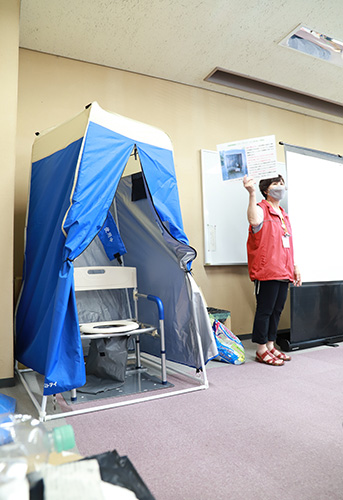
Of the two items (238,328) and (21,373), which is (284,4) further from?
(21,373)

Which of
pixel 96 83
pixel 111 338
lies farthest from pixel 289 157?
pixel 111 338

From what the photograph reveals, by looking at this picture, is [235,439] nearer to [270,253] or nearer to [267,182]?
[270,253]

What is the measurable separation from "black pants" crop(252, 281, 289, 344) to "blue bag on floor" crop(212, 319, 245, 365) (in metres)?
0.17

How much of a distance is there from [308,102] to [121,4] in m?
2.60

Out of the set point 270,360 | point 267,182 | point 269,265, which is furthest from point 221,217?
point 270,360

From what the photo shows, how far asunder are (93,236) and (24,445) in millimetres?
1630

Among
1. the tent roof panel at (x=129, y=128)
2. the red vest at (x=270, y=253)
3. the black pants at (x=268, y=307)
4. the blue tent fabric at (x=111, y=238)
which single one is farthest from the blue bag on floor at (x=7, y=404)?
the red vest at (x=270, y=253)

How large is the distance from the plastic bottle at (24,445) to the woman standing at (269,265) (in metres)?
2.65

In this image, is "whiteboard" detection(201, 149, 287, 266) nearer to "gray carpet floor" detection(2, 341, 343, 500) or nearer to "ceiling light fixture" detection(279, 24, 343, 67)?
"ceiling light fixture" detection(279, 24, 343, 67)

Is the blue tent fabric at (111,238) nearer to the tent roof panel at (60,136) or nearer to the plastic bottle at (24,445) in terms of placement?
the tent roof panel at (60,136)

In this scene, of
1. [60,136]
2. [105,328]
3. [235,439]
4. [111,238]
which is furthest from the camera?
[111,238]

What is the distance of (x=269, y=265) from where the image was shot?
3139 millimetres

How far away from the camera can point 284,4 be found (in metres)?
2.83

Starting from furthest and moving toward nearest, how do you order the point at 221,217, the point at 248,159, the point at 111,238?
1. the point at 221,217
2. the point at 111,238
3. the point at 248,159
